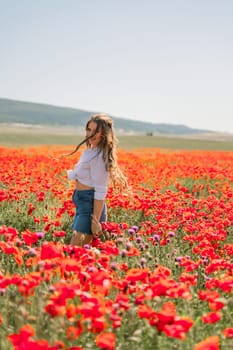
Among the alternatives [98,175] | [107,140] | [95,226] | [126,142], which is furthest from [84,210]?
[126,142]

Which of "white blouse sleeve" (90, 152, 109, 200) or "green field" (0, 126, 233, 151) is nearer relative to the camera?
"white blouse sleeve" (90, 152, 109, 200)

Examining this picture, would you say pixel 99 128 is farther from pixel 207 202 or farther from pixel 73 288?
pixel 73 288

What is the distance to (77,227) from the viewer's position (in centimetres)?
552

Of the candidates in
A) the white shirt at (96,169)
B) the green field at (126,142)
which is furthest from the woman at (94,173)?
the green field at (126,142)

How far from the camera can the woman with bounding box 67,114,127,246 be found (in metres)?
5.42

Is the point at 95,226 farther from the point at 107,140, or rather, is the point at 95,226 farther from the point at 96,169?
the point at 107,140

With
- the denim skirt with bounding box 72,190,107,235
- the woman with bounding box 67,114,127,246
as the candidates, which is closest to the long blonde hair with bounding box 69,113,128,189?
the woman with bounding box 67,114,127,246

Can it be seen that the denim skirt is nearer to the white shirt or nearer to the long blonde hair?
the white shirt

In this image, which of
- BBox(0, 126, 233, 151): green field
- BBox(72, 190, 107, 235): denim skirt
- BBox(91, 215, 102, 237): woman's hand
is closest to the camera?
BBox(91, 215, 102, 237): woman's hand

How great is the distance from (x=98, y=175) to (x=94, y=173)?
49 millimetres

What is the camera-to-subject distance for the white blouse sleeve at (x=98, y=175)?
5.45 meters

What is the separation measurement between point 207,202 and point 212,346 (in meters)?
4.90

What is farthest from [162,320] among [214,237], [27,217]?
[27,217]

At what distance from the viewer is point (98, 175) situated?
17.9 ft
